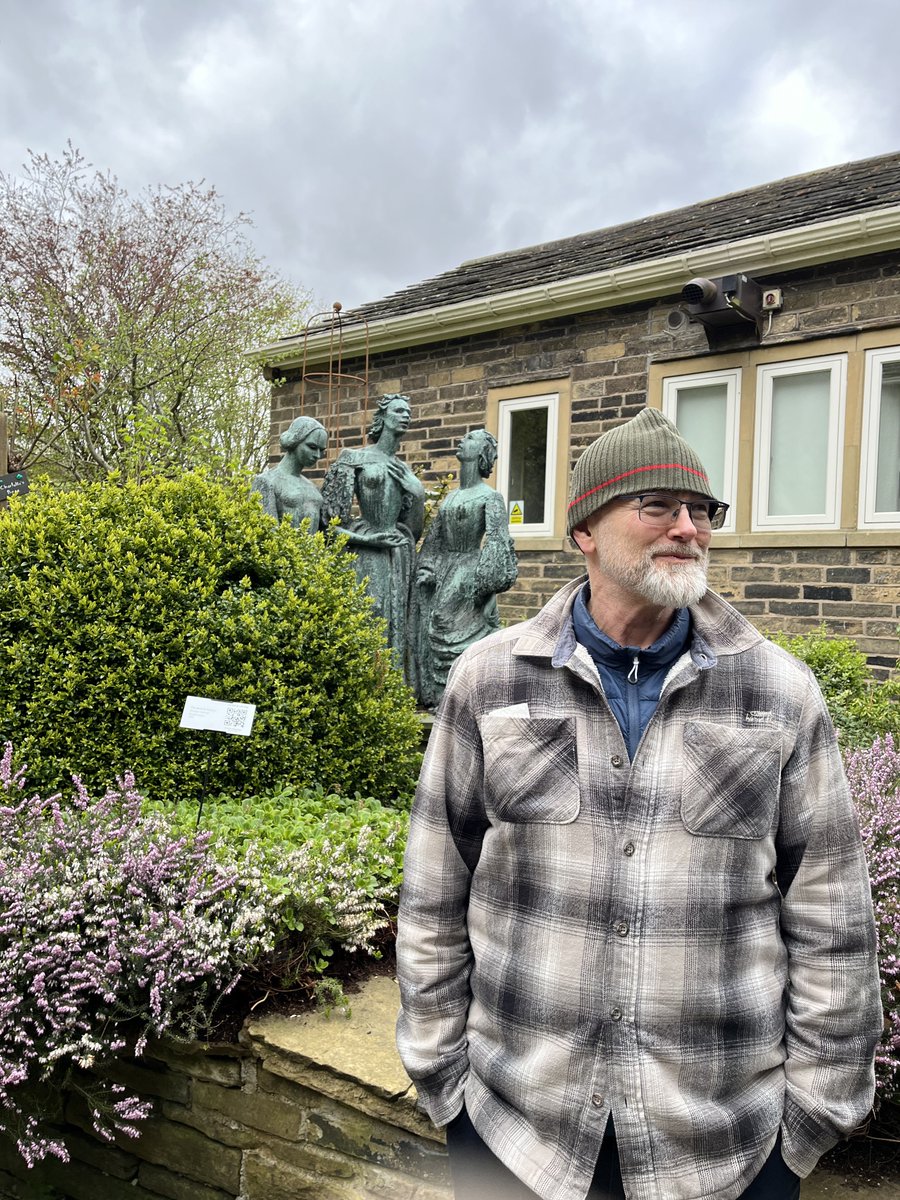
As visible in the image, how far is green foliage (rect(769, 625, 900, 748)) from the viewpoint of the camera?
6.29 metres

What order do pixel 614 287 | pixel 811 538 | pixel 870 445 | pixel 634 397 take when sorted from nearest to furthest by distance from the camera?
1. pixel 870 445
2. pixel 811 538
3. pixel 614 287
4. pixel 634 397

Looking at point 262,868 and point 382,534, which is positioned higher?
point 382,534

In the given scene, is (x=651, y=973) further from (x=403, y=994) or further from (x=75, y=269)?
(x=75, y=269)

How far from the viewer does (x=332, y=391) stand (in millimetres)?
12508

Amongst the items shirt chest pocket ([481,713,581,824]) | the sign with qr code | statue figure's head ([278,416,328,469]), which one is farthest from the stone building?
shirt chest pocket ([481,713,581,824])

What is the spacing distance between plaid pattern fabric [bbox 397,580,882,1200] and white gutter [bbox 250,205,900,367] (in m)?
8.00

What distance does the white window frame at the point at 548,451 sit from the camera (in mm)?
10859

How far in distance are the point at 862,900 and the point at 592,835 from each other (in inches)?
18.3

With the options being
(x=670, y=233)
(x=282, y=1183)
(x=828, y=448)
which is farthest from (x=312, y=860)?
(x=670, y=233)

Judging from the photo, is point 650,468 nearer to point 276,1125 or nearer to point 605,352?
point 276,1125

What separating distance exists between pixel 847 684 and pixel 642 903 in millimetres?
7072

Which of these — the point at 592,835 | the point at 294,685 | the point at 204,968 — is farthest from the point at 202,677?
the point at 592,835

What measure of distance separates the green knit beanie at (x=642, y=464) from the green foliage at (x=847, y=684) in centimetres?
470

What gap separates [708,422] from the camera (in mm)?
10047
